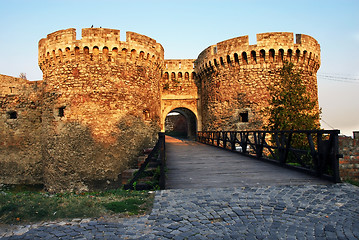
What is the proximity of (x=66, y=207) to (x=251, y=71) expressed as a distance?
1275cm

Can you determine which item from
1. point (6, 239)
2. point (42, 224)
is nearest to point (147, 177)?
point (42, 224)

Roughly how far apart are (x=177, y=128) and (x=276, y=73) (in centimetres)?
1825

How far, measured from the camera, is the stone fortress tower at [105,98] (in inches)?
449

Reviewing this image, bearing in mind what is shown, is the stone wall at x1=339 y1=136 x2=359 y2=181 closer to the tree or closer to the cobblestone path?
the cobblestone path

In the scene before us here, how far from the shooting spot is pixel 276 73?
13680mm

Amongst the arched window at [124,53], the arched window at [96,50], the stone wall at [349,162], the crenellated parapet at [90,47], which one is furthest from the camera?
the arched window at [124,53]

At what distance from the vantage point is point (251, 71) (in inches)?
547

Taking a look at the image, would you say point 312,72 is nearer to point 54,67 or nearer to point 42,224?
point 54,67

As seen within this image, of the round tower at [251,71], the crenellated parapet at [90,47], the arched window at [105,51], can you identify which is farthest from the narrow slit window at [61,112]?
the round tower at [251,71]

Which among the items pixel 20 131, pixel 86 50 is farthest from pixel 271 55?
pixel 20 131

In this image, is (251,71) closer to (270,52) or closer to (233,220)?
(270,52)

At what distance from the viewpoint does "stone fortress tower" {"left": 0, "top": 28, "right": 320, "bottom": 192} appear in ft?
37.4

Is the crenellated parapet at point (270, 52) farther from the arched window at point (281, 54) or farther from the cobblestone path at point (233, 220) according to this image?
the cobblestone path at point (233, 220)

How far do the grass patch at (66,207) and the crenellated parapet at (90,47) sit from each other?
369 inches
